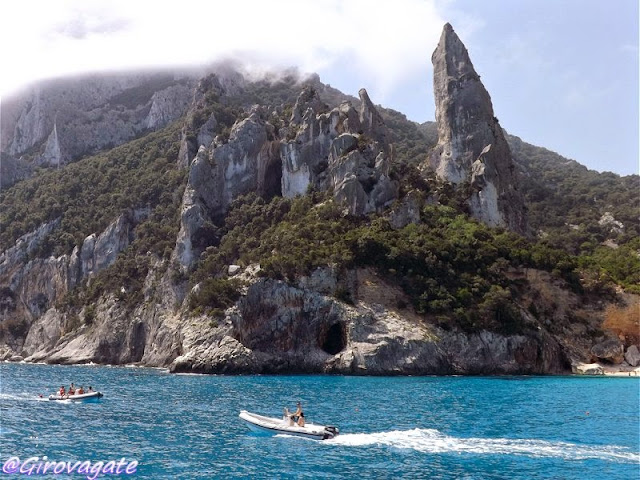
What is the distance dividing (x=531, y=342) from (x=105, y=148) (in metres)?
125

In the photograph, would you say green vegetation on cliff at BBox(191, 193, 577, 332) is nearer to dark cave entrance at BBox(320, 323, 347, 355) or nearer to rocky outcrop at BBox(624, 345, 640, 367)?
dark cave entrance at BBox(320, 323, 347, 355)

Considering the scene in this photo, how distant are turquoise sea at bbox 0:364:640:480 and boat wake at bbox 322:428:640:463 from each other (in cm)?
5

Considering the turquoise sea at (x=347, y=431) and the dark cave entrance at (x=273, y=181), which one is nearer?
the turquoise sea at (x=347, y=431)

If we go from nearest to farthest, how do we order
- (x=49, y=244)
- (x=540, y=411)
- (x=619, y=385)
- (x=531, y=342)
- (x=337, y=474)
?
(x=337, y=474)
(x=540, y=411)
(x=619, y=385)
(x=531, y=342)
(x=49, y=244)

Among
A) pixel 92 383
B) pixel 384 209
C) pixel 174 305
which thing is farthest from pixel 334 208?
pixel 92 383

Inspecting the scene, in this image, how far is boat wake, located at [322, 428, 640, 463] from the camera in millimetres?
29781

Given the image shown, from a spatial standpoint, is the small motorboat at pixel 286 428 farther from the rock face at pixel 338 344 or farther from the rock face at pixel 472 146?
the rock face at pixel 472 146

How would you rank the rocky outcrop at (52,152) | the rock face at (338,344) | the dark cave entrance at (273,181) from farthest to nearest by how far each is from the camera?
the rocky outcrop at (52,152) < the dark cave entrance at (273,181) < the rock face at (338,344)

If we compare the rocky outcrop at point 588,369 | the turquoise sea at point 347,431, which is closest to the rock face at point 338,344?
the rocky outcrop at point 588,369

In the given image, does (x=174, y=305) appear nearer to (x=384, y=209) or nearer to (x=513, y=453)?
(x=384, y=209)

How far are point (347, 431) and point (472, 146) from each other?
277 feet

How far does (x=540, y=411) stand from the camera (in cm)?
4241

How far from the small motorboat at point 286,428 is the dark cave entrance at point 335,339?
38055mm

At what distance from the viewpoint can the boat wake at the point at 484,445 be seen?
2978 cm
